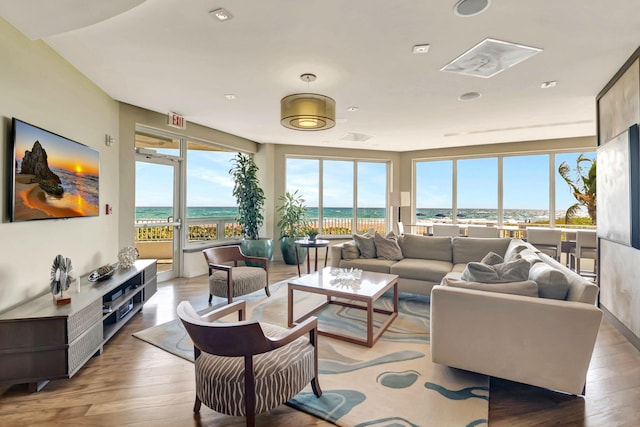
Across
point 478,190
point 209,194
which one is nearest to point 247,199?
point 209,194

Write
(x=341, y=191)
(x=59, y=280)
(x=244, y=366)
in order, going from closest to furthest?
(x=244, y=366) → (x=59, y=280) → (x=341, y=191)

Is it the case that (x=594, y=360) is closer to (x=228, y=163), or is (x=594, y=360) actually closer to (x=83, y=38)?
(x=83, y=38)

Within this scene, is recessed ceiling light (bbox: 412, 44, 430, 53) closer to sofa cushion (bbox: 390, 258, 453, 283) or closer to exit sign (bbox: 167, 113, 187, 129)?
sofa cushion (bbox: 390, 258, 453, 283)

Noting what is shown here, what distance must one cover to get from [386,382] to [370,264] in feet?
6.99

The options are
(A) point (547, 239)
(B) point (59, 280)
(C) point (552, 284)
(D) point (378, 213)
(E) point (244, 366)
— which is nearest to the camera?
(E) point (244, 366)

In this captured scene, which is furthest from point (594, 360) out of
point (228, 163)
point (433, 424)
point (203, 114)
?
point (228, 163)

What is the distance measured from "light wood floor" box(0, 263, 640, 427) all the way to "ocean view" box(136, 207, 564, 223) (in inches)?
108

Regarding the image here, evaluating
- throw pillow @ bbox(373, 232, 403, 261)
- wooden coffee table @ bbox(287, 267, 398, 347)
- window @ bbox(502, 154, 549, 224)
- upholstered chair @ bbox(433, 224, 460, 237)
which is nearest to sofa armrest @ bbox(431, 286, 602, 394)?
wooden coffee table @ bbox(287, 267, 398, 347)

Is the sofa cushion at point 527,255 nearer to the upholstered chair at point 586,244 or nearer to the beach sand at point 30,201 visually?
the upholstered chair at point 586,244

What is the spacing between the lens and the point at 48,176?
262 cm

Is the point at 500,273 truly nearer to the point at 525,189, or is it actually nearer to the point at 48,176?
the point at 48,176

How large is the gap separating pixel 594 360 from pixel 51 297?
457cm

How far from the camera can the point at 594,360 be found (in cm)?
255

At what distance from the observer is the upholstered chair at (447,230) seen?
5832 millimetres
